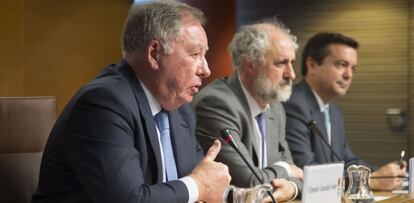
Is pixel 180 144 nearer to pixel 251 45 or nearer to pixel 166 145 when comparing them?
pixel 166 145

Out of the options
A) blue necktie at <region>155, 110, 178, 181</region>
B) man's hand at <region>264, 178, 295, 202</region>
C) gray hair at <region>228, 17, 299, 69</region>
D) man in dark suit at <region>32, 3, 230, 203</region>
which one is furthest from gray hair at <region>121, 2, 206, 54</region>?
gray hair at <region>228, 17, 299, 69</region>

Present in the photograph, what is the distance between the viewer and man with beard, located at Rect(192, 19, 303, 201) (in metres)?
3.11

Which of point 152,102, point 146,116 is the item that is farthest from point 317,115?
point 146,116

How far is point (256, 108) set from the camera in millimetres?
3443

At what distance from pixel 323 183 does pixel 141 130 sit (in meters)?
0.63

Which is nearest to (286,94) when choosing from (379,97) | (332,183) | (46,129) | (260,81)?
(260,81)

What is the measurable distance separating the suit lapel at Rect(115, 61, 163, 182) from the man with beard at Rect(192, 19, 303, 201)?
757 mm

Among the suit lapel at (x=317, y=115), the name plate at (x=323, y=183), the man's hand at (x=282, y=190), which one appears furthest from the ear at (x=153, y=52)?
the suit lapel at (x=317, y=115)

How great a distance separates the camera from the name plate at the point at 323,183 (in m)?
2.26

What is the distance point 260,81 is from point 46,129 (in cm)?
128

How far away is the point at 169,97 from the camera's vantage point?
7.73 feet

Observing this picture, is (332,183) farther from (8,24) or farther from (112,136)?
(8,24)

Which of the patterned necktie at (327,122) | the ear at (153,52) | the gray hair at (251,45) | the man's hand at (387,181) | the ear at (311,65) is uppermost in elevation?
the ear at (153,52)

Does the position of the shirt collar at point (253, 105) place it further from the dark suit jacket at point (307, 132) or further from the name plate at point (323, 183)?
the name plate at point (323, 183)
